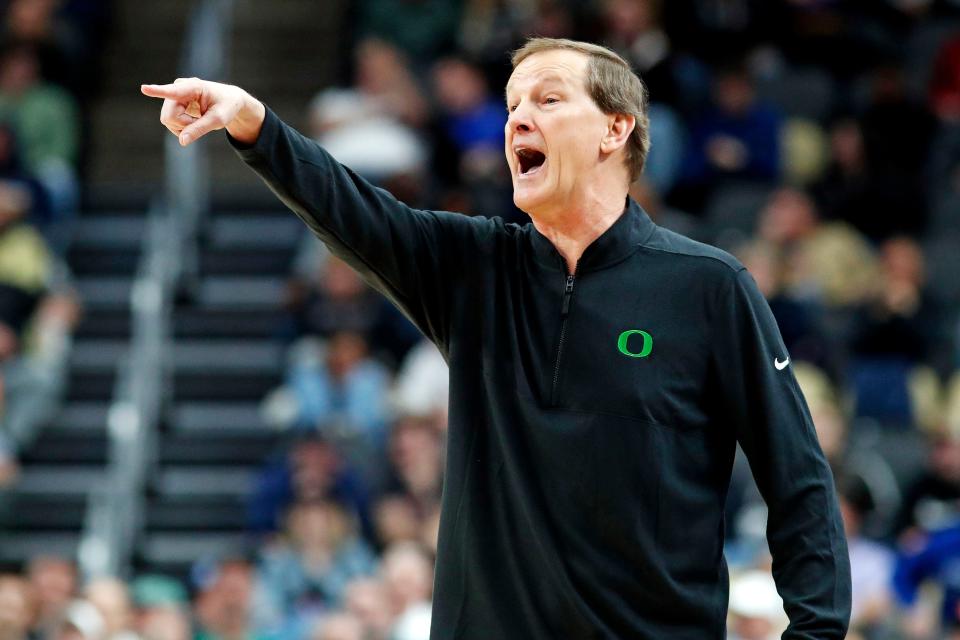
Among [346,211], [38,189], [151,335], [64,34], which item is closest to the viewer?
[346,211]

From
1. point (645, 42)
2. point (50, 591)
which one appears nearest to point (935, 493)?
point (645, 42)

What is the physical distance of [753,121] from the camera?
10672mm

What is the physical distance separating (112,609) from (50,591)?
1.85 feet

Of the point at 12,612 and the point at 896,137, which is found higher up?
the point at 896,137

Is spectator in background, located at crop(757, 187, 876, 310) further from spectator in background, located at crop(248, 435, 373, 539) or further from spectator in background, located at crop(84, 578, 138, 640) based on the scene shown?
spectator in background, located at crop(84, 578, 138, 640)

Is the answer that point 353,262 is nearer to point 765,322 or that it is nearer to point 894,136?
point 765,322

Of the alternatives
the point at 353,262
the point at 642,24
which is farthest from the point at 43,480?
the point at 353,262

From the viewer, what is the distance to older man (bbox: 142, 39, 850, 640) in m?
2.98

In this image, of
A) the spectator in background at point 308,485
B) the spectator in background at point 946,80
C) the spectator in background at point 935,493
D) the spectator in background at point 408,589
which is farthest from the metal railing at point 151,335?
the spectator in background at point 946,80

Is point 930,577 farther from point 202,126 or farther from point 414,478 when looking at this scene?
point 202,126

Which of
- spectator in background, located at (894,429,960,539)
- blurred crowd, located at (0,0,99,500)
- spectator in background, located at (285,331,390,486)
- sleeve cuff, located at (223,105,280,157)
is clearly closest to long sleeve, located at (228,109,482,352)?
sleeve cuff, located at (223,105,280,157)

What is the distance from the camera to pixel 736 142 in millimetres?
10672

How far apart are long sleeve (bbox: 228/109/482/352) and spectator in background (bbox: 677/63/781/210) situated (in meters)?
7.44

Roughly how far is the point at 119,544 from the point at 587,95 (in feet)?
24.6
